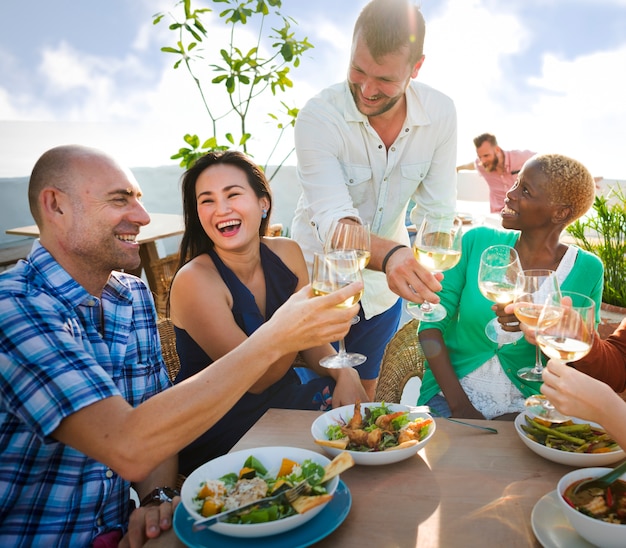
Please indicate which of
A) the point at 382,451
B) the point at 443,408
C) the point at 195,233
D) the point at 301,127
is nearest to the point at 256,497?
the point at 382,451

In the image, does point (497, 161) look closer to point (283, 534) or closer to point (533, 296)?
point (533, 296)

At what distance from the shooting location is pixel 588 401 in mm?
1129

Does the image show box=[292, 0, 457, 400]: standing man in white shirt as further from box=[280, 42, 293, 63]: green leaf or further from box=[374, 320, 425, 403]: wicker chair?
box=[280, 42, 293, 63]: green leaf

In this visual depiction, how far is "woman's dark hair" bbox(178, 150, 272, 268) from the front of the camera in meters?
2.34

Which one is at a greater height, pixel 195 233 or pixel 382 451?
pixel 195 233

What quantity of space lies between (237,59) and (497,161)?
12.7ft

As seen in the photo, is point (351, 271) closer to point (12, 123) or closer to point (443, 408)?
point (443, 408)

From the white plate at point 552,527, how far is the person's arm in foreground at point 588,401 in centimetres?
18

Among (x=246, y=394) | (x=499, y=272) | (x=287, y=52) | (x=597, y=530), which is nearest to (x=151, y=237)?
(x=287, y=52)

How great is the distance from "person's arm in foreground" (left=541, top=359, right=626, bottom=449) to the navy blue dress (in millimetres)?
1124

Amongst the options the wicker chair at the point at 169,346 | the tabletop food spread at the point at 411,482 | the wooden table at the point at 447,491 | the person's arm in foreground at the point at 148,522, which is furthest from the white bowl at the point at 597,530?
the wicker chair at the point at 169,346

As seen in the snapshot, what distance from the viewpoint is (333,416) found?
5.03ft

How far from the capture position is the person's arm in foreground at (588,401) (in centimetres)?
113

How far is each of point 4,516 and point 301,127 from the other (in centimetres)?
188
